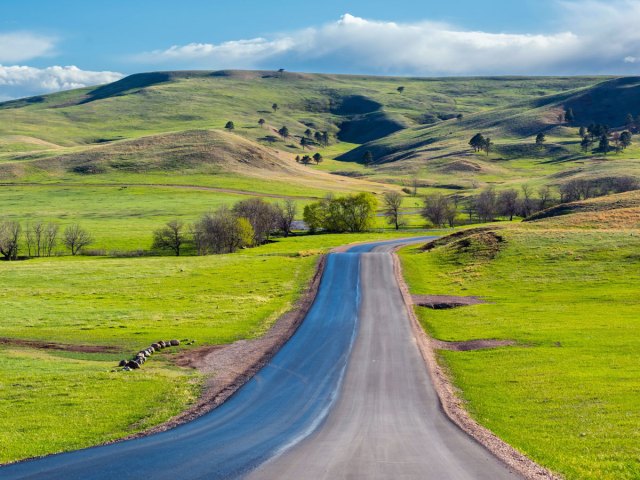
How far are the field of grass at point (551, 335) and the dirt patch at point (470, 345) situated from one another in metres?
1.04

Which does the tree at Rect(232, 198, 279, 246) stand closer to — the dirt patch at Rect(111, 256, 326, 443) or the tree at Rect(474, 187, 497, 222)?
the tree at Rect(474, 187, 497, 222)

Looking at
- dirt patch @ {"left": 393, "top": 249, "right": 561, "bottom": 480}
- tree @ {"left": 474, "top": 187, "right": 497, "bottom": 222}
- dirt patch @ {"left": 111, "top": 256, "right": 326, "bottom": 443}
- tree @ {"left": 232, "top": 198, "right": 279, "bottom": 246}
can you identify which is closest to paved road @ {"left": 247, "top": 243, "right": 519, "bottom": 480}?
dirt patch @ {"left": 393, "top": 249, "right": 561, "bottom": 480}

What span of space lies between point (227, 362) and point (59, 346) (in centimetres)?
1331

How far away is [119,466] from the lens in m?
20.2

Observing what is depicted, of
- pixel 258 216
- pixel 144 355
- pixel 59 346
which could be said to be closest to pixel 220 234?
pixel 258 216

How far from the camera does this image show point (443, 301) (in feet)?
188

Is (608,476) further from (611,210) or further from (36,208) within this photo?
(36,208)

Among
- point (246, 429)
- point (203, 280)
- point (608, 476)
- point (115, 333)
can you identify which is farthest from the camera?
point (203, 280)

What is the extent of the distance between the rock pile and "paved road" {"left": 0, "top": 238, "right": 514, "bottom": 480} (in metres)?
7.43

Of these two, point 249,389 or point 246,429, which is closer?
point 246,429

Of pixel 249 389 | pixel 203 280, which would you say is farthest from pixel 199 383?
pixel 203 280

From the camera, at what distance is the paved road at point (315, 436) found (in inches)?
779

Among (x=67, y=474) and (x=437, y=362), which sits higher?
(x=67, y=474)

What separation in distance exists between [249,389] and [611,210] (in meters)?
81.2
